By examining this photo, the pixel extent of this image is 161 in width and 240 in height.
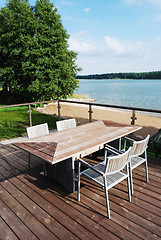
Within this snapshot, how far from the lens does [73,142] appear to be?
8.66ft

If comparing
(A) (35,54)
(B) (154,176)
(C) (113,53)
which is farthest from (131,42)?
(B) (154,176)

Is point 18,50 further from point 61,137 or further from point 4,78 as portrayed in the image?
point 61,137

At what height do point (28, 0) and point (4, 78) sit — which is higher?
point (28, 0)

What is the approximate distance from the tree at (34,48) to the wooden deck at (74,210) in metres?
12.8

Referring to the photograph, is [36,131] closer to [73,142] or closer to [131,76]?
[73,142]

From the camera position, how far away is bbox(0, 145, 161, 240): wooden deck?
188 cm

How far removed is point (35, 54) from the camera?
14.4m

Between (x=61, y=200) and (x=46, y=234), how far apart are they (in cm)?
58

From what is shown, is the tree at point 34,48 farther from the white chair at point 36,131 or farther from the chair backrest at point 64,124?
the white chair at point 36,131

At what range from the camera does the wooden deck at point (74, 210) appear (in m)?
1.88

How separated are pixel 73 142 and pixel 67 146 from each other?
0.17 metres

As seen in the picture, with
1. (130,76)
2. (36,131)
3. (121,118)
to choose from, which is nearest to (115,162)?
(36,131)

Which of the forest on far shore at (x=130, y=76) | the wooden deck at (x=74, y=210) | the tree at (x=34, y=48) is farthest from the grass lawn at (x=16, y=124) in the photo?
the forest on far shore at (x=130, y=76)

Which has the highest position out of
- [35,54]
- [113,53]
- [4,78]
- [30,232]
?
[113,53]
